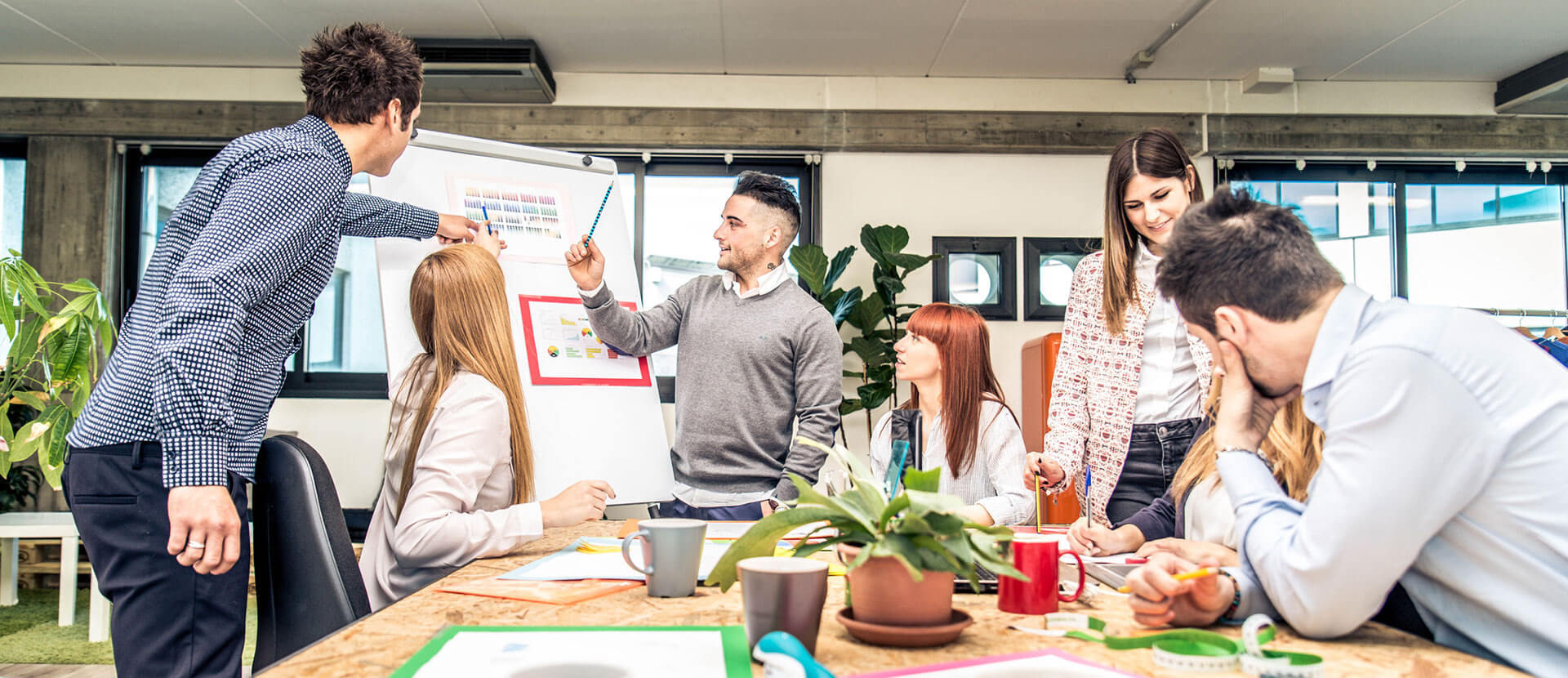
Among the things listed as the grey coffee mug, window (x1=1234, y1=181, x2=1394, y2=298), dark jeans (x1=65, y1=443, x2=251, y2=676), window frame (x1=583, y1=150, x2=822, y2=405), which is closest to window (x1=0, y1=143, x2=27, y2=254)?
window frame (x1=583, y1=150, x2=822, y2=405)

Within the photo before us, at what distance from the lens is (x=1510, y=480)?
0.85m

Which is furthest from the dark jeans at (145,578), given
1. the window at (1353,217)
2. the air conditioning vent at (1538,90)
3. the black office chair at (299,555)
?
the air conditioning vent at (1538,90)

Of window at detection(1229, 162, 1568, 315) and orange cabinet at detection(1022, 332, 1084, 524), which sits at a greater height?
window at detection(1229, 162, 1568, 315)

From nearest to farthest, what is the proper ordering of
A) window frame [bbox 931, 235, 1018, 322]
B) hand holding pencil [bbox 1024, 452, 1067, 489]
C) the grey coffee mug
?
the grey coffee mug < hand holding pencil [bbox 1024, 452, 1067, 489] < window frame [bbox 931, 235, 1018, 322]

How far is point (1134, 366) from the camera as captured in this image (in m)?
1.94

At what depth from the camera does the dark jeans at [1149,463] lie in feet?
6.15

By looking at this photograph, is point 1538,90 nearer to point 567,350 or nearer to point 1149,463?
point 1149,463

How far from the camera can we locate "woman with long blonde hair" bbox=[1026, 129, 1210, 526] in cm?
190

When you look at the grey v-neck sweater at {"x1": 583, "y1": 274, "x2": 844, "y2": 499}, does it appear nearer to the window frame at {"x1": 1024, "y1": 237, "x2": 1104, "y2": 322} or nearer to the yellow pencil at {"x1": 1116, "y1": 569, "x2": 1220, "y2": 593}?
the yellow pencil at {"x1": 1116, "y1": 569, "x2": 1220, "y2": 593}

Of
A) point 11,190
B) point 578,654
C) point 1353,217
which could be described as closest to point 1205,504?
point 578,654

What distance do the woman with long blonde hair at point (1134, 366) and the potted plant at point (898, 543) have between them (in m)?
1.03

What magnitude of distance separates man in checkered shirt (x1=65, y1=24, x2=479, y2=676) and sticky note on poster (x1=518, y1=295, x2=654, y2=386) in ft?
3.22

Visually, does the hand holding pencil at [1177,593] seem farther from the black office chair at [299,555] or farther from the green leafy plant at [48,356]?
the green leafy plant at [48,356]

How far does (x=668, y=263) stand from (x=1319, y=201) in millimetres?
3801
